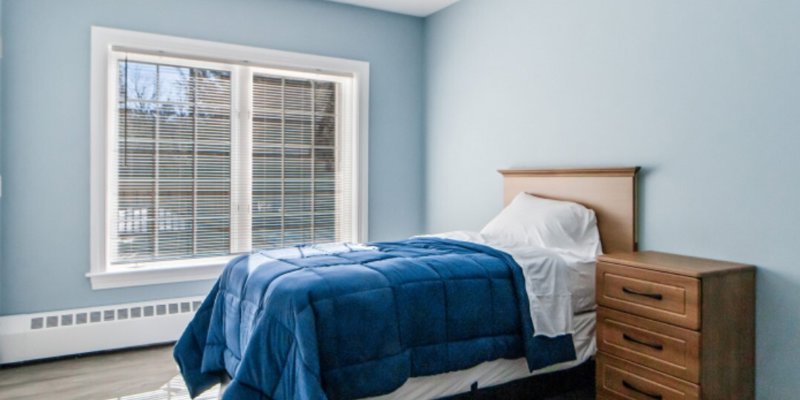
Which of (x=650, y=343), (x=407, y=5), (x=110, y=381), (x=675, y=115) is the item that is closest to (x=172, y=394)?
(x=110, y=381)

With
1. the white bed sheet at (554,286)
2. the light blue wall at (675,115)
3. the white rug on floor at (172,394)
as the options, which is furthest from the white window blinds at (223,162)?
the white bed sheet at (554,286)

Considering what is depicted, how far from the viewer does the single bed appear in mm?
1979

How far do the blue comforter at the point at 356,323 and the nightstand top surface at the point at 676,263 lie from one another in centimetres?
49

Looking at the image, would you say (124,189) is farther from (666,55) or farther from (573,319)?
(666,55)

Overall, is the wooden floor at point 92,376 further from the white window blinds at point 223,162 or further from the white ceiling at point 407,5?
the white ceiling at point 407,5

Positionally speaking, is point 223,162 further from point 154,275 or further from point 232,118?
point 154,275

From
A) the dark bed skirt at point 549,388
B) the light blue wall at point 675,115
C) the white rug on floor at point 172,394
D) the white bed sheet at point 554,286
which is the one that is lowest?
the white rug on floor at point 172,394

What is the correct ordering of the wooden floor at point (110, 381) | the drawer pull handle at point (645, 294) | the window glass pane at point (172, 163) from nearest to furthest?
1. the drawer pull handle at point (645, 294)
2. the wooden floor at point (110, 381)
3. the window glass pane at point (172, 163)

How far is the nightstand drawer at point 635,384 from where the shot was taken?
7.02ft

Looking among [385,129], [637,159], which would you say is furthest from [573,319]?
[385,129]

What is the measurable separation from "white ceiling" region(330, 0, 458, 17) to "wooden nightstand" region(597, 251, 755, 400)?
278 cm

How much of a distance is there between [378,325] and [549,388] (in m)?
1.07

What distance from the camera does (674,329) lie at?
216 centimetres

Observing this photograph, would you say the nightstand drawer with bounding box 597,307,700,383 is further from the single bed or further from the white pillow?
the white pillow
